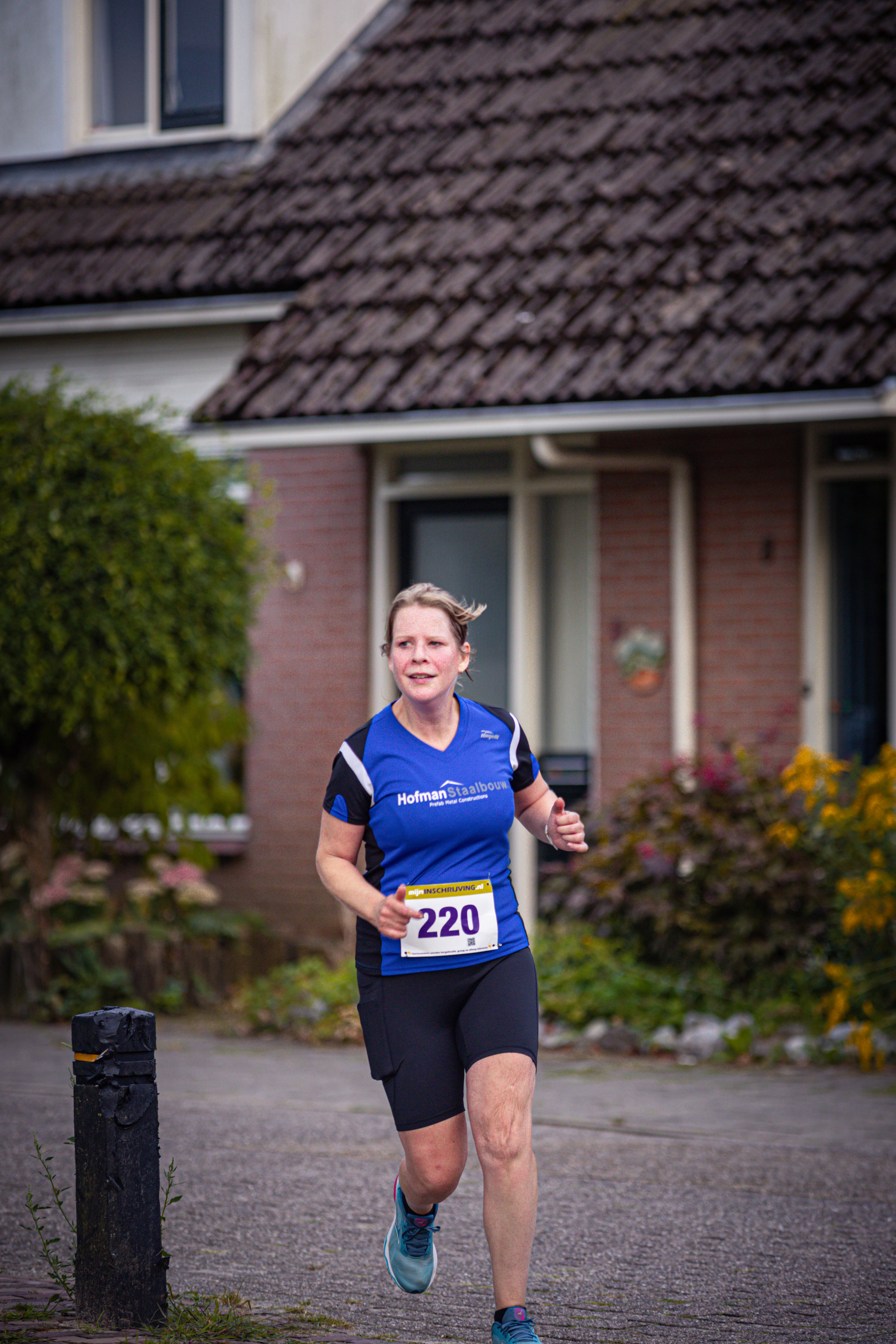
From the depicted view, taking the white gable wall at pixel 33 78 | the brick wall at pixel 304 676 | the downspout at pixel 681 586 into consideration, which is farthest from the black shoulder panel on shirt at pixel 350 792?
the white gable wall at pixel 33 78

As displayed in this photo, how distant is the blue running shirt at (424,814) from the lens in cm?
427

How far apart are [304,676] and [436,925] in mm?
7617

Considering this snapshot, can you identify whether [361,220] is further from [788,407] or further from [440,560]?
[788,407]

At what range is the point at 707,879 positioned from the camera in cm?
934

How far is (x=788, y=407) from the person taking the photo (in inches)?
372

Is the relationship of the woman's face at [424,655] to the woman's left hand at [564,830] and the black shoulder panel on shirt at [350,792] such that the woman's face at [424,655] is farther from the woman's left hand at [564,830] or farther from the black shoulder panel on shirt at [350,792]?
the woman's left hand at [564,830]

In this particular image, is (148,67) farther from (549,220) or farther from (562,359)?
(562,359)


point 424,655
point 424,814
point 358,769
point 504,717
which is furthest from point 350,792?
point 504,717

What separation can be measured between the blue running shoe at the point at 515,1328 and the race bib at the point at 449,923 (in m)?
0.80

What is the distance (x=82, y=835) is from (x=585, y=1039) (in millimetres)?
3608

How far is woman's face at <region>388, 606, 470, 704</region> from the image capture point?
4.33 metres

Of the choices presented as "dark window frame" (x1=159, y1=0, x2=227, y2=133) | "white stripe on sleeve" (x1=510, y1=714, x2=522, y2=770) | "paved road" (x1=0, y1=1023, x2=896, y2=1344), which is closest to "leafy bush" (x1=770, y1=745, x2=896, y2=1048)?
"paved road" (x1=0, y1=1023, x2=896, y2=1344)

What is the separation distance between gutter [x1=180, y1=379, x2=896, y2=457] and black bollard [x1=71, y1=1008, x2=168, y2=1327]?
20.0 feet

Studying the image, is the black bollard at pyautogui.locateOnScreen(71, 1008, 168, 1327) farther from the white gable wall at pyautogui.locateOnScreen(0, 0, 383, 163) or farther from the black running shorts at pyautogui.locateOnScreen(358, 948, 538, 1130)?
the white gable wall at pyautogui.locateOnScreen(0, 0, 383, 163)
